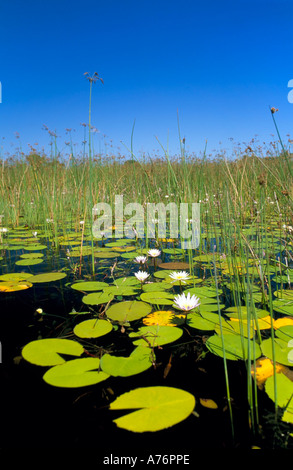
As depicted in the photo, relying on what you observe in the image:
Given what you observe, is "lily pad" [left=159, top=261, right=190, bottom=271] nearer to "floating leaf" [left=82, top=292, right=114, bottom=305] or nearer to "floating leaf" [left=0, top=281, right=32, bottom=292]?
"floating leaf" [left=82, top=292, right=114, bottom=305]

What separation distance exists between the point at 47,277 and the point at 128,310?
0.67m

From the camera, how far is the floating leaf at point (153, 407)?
604 millimetres

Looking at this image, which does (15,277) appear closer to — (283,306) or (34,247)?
(34,247)

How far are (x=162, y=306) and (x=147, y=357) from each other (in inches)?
16.8

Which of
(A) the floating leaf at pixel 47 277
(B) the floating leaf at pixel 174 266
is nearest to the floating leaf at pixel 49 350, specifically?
(A) the floating leaf at pixel 47 277

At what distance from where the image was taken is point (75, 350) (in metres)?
0.90

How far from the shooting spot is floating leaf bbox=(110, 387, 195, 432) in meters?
0.60

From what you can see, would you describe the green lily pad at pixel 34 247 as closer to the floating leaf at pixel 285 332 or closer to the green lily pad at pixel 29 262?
the green lily pad at pixel 29 262

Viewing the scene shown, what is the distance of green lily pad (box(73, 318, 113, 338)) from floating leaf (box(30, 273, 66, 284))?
1.93ft

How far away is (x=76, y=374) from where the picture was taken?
780mm

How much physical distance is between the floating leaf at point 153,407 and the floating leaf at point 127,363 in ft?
0.27

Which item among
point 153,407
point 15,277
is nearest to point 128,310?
point 153,407

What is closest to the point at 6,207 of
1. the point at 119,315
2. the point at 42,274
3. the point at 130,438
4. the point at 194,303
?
the point at 42,274
